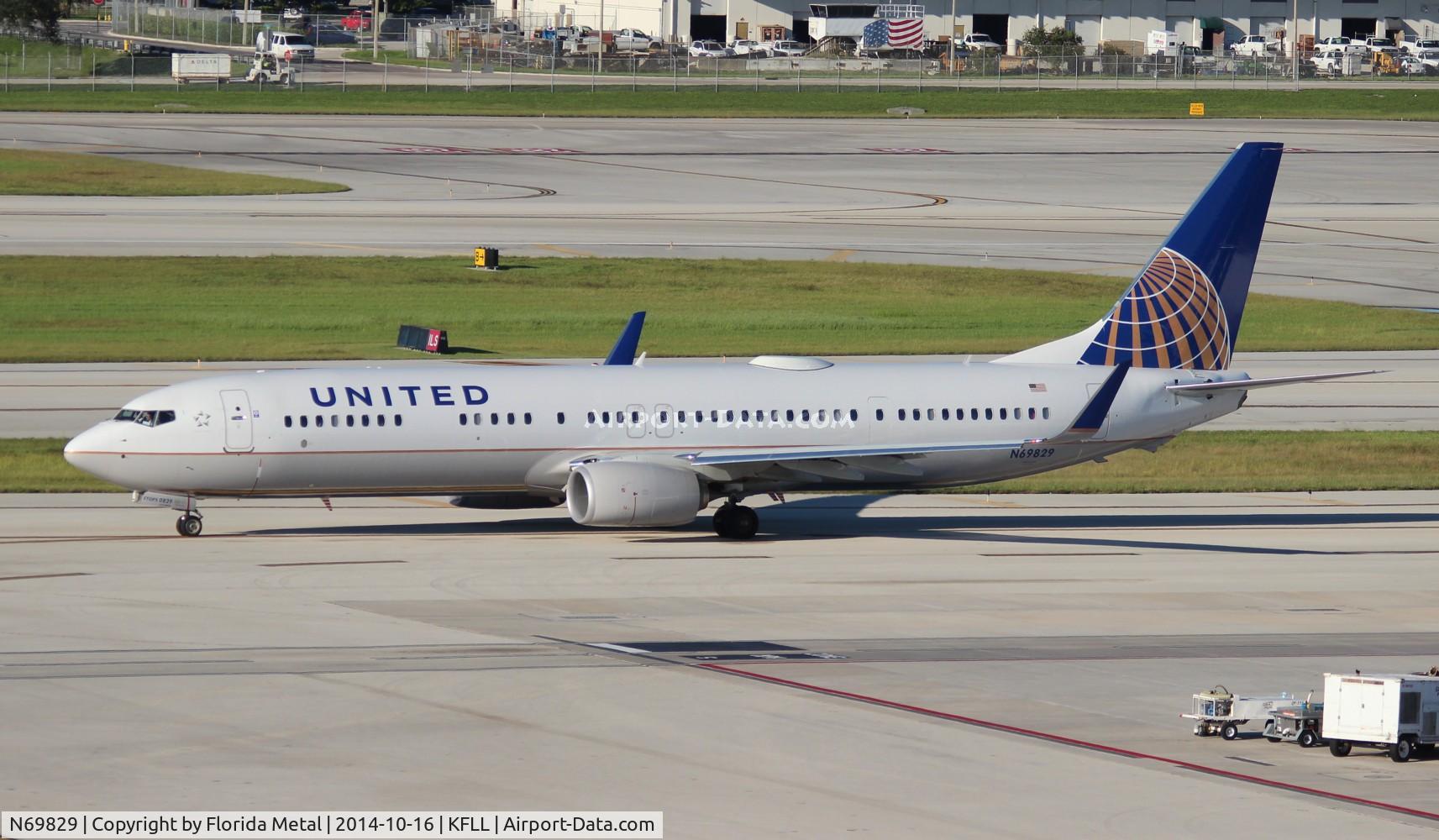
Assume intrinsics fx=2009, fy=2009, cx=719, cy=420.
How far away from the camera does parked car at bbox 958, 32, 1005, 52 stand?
617 ft

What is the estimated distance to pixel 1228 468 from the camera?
51.8 m

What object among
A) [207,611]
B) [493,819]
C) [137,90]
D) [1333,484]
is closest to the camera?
[493,819]

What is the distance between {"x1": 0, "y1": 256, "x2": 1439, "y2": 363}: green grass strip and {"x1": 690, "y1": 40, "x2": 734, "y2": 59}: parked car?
104 metres

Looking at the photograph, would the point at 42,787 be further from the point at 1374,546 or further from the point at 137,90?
the point at 137,90

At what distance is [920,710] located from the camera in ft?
87.6

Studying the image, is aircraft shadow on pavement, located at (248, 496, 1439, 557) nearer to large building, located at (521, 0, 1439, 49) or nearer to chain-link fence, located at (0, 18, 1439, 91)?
chain-link fence, located at (0, 18, 1439, 91)

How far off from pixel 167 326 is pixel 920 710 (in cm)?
4899

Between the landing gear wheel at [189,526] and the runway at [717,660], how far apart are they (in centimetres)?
42

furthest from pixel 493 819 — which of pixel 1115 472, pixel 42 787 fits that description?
pixel 1115 472

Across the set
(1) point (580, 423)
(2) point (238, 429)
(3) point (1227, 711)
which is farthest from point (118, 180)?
(3) point (1227, 711)

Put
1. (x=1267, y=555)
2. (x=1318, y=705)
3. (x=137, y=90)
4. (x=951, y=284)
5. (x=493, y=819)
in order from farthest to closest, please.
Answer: (x=137, y=90), (x=951, y=284), (x=1267, y=555), (x=1318, y=705), (x=493, y=819)

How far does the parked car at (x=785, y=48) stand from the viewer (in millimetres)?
187125

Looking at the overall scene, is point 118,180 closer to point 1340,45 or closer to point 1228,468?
point 1228,468

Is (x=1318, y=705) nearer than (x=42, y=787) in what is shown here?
No
